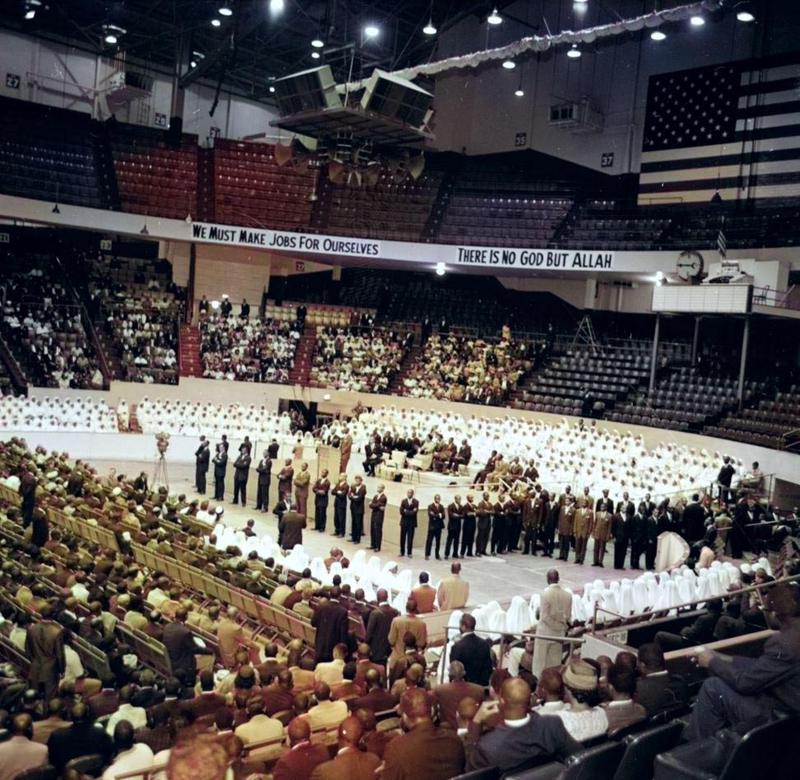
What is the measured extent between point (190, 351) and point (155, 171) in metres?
7.39

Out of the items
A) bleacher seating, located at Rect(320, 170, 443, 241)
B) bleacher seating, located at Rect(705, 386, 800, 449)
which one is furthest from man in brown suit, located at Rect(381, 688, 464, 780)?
bleacher seating, located at Rect(320, 170, 443, 241)

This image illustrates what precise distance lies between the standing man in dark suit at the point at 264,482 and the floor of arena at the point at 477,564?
0.20 m

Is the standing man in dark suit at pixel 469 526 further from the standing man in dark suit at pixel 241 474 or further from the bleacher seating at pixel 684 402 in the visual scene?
the bleacher seating at pixel 684 402

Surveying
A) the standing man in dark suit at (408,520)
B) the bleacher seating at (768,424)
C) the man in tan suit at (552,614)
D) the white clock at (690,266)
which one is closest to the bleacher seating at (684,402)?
the bleacher seating at (768,424)

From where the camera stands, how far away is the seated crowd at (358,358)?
32.2 m

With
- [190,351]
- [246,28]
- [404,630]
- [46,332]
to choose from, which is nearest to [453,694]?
[404,630]

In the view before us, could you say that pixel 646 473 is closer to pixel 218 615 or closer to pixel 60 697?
pixel 218 615

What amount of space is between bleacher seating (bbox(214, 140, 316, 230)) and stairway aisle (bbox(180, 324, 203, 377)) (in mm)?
4343

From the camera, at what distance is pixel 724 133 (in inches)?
1101

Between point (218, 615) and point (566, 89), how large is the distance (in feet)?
92.1

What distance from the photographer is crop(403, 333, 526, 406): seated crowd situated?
29.7 meters

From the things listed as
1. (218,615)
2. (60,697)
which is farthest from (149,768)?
(218,615)

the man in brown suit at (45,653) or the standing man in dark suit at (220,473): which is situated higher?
the man in brown suit at (45,653)

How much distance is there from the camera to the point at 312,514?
19.8m
